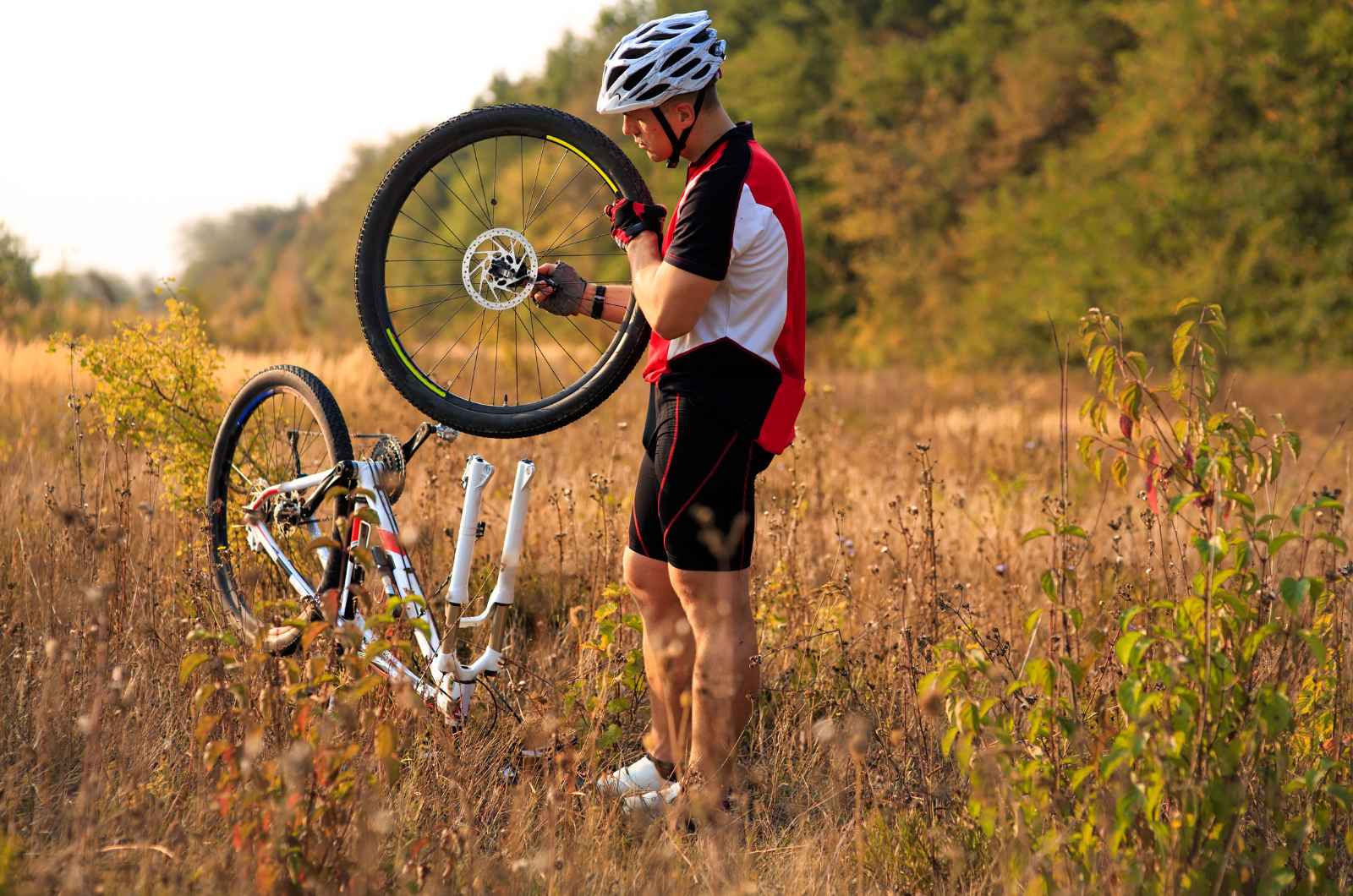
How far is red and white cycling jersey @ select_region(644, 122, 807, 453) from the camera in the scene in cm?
311

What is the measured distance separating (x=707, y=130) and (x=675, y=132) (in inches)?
3.5

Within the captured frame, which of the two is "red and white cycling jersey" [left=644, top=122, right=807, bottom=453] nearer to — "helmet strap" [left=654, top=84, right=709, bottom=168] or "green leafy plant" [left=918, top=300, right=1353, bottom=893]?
"helmet strap" [left=654, top=84, right=709, bottom=168]

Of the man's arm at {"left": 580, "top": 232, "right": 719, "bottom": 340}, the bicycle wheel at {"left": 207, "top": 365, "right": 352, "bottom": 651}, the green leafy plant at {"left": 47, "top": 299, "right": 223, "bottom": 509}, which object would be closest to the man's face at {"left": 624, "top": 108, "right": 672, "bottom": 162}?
the man's arm at {"left": 580, "top": 232, "right": 719, "bottom": 340}

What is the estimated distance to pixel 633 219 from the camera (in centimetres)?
334

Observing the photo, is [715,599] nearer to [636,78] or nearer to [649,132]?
[649,132]

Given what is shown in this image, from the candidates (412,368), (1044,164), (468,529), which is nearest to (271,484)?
(412,368)

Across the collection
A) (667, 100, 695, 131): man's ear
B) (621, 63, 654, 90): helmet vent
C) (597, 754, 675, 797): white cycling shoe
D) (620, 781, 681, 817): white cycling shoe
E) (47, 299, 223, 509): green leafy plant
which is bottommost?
(620, 781, 681, 817): white cycling shoe

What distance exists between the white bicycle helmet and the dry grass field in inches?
57.0

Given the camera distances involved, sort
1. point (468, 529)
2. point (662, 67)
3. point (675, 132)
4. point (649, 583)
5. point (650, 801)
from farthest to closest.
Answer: point (468, 529)
point (649, 583)
point (650, 801)
point (675, 132)
point (662, 67)

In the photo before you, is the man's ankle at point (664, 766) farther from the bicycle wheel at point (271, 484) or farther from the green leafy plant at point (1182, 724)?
the bicycle wheel at point (271, 484)

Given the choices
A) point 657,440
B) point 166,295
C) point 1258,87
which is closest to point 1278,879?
point 657,440

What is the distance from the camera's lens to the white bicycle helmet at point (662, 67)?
3.22 meters

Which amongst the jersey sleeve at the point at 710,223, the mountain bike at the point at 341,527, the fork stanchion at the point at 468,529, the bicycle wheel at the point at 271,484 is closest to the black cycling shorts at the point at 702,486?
the jersey sleeve at the point at 710,223

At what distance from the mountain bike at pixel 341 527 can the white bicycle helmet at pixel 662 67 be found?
1125 millimetres
